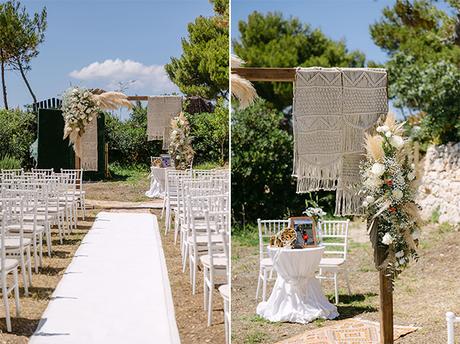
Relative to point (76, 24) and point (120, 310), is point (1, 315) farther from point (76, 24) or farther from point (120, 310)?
point (76, 24)

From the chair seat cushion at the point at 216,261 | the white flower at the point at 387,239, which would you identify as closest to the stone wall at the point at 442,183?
the white flower at the point at 387,239

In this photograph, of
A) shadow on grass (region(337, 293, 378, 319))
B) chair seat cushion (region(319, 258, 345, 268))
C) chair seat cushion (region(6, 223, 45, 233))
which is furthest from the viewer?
chair seat cushion (region(319, 258, 345, 268))

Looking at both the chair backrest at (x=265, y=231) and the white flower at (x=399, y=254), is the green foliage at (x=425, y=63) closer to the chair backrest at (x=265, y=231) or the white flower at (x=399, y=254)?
the chair backrest at (x=265, y=231)

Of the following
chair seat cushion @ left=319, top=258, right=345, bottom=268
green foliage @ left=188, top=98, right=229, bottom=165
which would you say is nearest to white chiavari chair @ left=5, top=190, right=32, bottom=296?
green foliage @ left=188, top=98, right=229, bottom=165

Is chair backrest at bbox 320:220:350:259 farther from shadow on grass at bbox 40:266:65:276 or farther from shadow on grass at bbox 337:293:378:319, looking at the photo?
shadow on grass at bbox 40:266:65:276

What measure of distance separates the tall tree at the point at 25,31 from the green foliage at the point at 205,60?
74 cm

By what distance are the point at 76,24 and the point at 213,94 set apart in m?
0.87

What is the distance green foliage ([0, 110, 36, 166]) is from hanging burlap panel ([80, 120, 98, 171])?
0.93 feet

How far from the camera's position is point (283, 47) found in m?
12.9

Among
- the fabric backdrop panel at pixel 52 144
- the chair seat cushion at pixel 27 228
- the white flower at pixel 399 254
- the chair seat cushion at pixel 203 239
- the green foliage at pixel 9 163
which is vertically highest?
the fabric backdrop panel at pixel 52 144

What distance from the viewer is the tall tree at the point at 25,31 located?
349 cm

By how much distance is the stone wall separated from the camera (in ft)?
29.6

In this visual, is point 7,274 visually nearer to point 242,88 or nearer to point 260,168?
point 242,88

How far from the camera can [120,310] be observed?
11.0 feet
